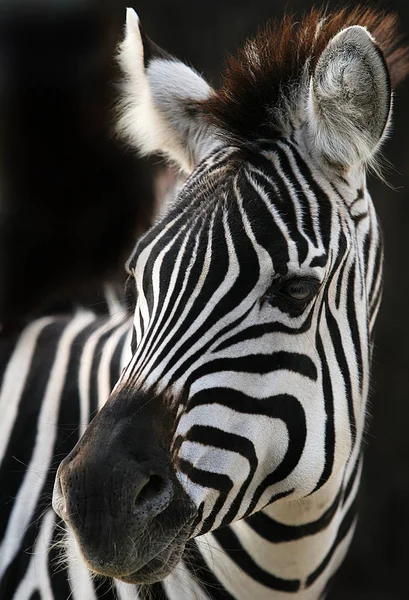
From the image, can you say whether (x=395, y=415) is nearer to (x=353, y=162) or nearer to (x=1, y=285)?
(x=1, y=285)

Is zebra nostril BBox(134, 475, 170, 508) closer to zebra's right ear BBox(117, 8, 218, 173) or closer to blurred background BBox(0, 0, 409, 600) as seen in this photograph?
zebra's right ear BBox(117, 8, 218, 173)

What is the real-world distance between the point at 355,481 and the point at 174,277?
53.0 inches

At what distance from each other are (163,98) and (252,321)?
132 cm

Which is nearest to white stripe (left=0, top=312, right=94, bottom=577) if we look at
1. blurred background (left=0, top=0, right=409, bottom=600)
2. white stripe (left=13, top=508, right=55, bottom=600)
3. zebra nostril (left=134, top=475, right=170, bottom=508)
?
white stripe (left=13, top=508, right=55, bottom=600)

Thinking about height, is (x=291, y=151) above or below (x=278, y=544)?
above

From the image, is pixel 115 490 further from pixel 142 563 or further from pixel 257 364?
pixel 257 364

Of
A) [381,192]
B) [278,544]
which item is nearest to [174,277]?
[278,544]

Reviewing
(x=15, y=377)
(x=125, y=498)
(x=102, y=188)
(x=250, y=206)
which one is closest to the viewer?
(x=125, y=498)

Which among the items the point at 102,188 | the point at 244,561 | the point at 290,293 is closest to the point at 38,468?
the point at 244,561

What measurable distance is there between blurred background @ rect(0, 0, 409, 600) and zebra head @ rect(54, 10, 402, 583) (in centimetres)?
141

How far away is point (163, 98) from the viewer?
331 cm

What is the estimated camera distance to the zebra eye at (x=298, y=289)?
2502 mm

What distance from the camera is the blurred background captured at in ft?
14.6

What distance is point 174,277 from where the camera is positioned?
2.55 metres
